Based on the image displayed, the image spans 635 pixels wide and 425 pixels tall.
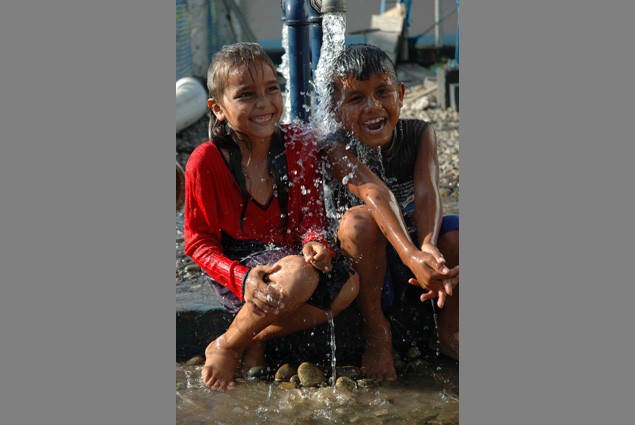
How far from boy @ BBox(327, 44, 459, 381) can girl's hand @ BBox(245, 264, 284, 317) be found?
29cm

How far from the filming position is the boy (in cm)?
275

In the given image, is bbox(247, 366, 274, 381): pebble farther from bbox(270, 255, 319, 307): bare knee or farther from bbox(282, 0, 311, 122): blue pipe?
bbox(282, 0, 311, 122): blue pipe

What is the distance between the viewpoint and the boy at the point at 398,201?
9.02 ft

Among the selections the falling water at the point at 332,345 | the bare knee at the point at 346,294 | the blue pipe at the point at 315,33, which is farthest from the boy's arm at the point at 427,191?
the blue pipe at the point at 315,33

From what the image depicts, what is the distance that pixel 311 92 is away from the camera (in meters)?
3.02

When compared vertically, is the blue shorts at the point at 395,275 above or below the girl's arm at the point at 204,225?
below

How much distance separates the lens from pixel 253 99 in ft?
8.85

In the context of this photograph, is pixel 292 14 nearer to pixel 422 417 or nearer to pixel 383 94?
pixel 383 94

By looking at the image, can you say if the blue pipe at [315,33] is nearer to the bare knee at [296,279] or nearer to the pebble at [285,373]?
the bare knee at [296,279]

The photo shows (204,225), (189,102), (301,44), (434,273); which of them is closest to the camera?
(434,273)

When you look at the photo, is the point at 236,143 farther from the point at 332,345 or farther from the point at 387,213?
the point at 332,345

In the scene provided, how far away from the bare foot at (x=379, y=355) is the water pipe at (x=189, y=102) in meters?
2.57

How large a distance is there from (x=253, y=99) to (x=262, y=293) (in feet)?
2.05

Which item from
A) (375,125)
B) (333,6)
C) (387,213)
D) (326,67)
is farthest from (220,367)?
(333,6)
